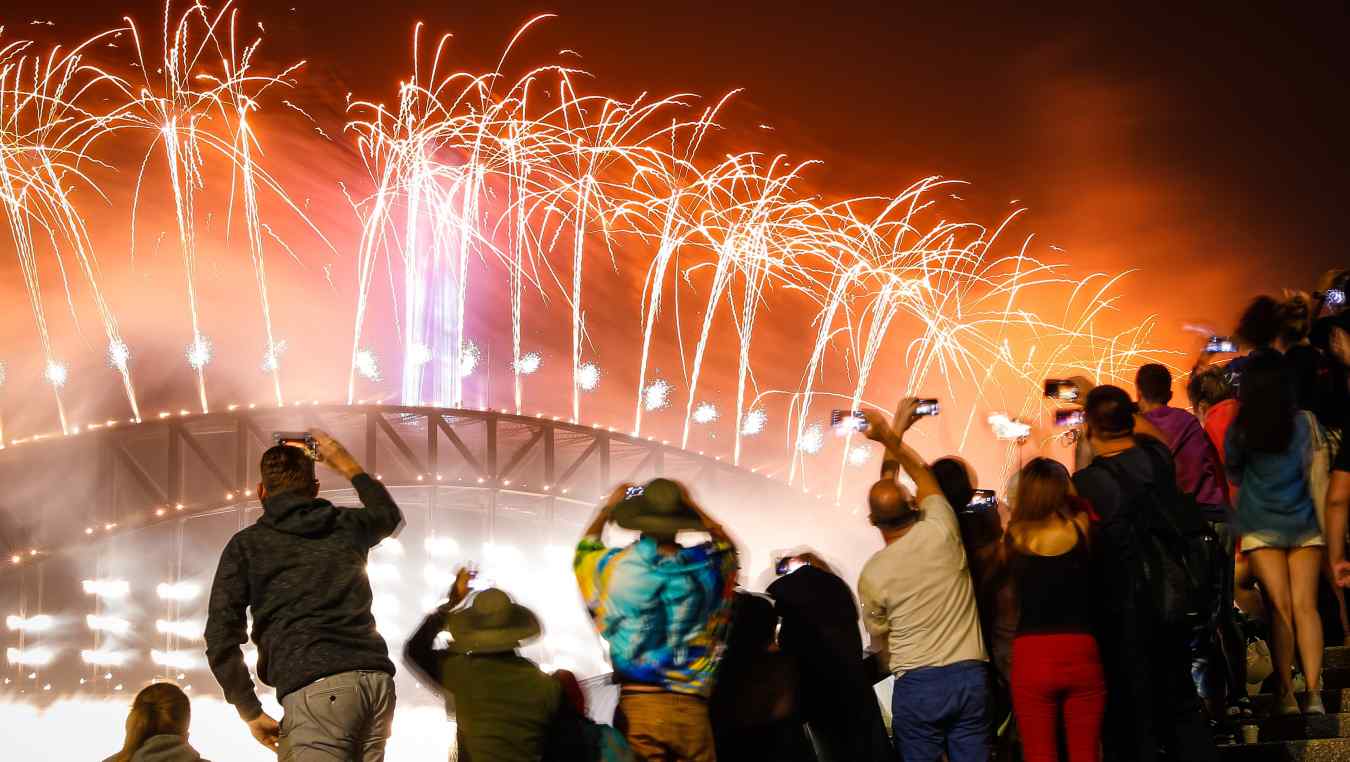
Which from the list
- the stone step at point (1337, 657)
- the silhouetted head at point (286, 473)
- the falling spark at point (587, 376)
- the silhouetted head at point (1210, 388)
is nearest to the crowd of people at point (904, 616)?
the silhouetted head at point (286, 473)

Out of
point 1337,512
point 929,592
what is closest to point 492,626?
point 929,592

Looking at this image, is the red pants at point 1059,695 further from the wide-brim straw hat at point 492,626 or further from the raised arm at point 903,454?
the wide-brim straw hat at point 492,626

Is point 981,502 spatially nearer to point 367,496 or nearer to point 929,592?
point 929,592

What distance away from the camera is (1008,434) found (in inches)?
284

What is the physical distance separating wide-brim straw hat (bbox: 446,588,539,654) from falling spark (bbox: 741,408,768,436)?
24950 mm

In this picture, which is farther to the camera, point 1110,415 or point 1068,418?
point 1068,418

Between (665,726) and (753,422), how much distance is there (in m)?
25.8

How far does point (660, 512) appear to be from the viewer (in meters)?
5.52

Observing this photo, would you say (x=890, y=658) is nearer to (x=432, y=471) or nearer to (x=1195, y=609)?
(x=1195, y=609)

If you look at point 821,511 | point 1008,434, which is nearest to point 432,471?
point 821,511

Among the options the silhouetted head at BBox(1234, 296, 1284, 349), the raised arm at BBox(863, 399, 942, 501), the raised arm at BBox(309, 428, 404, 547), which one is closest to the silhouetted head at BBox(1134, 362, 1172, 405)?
the silhouetted head at BBox(1234, 296, 1284, 349)

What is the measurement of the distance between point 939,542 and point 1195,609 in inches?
68.0

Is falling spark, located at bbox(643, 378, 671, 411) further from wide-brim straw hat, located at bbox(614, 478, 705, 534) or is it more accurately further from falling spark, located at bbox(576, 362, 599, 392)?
wide-brim straw hat, located at bbox(614, 478, 705, 534)

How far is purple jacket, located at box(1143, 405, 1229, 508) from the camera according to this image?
783cm
